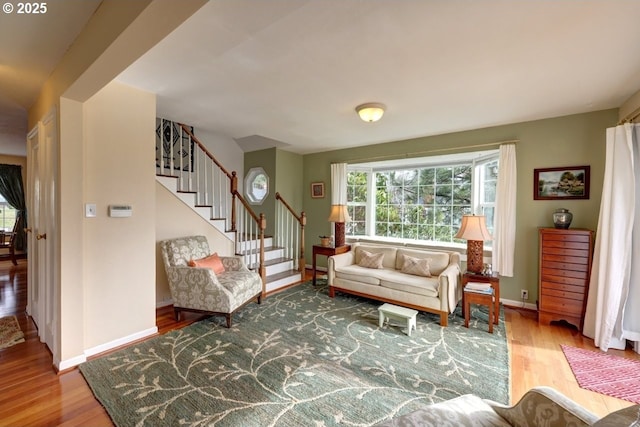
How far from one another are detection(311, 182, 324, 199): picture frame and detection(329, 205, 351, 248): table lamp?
1.04m

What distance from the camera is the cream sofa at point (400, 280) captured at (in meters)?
3.04

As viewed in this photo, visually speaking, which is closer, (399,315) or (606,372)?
(606,372)

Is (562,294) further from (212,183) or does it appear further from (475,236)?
(212,183)

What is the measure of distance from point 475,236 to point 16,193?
9.53m

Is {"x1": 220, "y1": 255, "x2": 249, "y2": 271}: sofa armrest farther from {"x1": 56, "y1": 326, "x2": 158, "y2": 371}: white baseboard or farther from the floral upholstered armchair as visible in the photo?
{"x1": 56, "y1": 326, "x2": 158, "y2": 371}: white baseboard

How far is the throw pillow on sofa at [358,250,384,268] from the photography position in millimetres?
3891

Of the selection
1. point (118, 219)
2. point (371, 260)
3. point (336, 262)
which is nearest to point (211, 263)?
point (118, 219)

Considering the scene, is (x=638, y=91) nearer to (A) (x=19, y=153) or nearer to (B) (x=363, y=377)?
(B) (x=363, y=377)

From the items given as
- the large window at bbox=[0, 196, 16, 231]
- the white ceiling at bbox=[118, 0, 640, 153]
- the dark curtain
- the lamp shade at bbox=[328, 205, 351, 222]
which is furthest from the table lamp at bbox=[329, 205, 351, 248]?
the large window at bbox=[0, 196, 16, 231]

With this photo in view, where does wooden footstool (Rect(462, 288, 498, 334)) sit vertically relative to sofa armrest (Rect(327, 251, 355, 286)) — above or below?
below

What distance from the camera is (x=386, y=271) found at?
12.2 ft

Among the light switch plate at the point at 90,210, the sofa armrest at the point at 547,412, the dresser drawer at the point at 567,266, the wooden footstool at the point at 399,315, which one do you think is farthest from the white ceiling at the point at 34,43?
the dresser drawer at the point at 567,266

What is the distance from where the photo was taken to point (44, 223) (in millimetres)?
2541

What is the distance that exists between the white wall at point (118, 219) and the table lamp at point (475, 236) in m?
3.40
